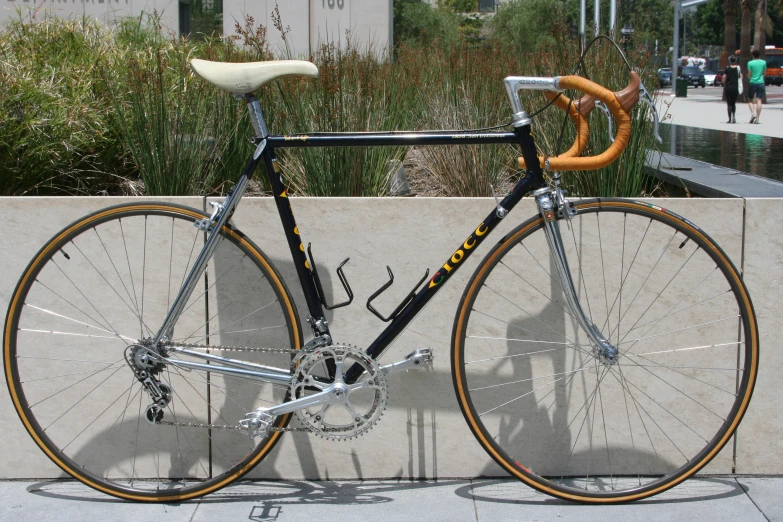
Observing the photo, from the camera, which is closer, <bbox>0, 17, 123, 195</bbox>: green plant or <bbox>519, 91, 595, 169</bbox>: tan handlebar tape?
<bbox>519, 91, 595, 169</bbox>: tan handlebar tape

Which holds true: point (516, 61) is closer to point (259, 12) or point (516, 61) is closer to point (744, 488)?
point (744, 488)

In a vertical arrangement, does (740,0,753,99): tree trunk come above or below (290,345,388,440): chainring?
above

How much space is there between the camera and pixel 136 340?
11.7 ft

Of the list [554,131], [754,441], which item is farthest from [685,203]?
[554,131]

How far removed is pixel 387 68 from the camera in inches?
305

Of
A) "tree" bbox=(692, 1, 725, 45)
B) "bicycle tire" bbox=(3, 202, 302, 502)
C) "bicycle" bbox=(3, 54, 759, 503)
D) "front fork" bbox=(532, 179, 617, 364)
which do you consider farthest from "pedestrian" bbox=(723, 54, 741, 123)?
"tree" bbox=(692, 1, 725, 45)

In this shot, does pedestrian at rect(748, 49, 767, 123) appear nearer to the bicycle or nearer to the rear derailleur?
the bicycle

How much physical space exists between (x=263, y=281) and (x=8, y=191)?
5.49 feet

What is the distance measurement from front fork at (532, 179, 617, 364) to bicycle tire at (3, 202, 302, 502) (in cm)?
112

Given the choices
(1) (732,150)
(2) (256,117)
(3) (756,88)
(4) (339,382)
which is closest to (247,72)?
(2) (256,117)

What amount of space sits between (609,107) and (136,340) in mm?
2016

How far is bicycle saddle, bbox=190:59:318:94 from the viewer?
3.16 meters

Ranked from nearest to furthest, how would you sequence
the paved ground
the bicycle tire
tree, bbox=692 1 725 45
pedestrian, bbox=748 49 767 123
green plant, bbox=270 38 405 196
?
the bicycle tire, green plant, bbox=270 38 405 196, the paved ground, pedestrian, bbox=748 49 767 123, tree, bbox=692 1 725 45

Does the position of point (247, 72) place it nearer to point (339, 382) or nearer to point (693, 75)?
point (339, 382)
